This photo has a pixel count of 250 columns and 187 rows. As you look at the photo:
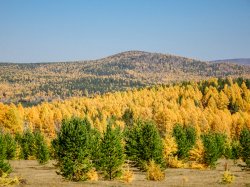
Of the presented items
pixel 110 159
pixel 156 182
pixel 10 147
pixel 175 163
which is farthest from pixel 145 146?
pixel 10 147

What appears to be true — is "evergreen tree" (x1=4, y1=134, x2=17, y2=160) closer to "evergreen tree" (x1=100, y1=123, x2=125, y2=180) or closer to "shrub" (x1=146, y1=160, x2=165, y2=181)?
"evergreen tree" (x1=100, y1=123, x2=125, y2=180)

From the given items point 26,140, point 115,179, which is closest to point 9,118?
point 26,140

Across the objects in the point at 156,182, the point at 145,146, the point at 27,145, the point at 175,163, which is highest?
the point at 145,146

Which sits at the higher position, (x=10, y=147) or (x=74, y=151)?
(x=74, y=151)

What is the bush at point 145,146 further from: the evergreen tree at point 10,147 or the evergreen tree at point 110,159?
the evergreen tree at point 10,147

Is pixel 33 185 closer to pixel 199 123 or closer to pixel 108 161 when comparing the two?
pixel 108 161

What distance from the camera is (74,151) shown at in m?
→ 49.1

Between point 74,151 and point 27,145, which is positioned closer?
point 74,151

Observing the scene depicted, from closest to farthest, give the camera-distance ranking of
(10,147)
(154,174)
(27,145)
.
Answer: (154,174)
(10,147)
(27,145)

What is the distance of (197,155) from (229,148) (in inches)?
798

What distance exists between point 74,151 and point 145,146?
16.8m

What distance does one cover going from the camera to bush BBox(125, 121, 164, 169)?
62.0 meters

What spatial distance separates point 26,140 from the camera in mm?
92562

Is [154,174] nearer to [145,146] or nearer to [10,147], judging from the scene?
[145,146]
